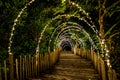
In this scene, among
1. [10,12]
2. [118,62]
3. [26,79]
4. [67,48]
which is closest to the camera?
[26,79]

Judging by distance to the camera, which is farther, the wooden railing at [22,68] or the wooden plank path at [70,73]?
the wooden plank path at [70,73]

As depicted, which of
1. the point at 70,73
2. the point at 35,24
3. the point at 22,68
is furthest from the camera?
the point at 35,24

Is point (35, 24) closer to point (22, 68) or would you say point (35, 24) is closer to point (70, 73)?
point (70, 73)

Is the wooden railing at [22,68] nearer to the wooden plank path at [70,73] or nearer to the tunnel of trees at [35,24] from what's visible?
the wooden plank path at [70,73]

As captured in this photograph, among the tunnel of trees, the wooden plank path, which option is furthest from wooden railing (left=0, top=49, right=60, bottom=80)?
the tunnel of trees

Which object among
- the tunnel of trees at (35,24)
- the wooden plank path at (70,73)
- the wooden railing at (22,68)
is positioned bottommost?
the wooden plank path at (70,73)

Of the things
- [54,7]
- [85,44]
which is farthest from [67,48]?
[54,7]

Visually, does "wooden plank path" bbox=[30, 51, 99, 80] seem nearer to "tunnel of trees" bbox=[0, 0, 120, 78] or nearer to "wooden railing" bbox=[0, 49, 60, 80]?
"wooden railing" bbox=[0, 49, 60, 80]

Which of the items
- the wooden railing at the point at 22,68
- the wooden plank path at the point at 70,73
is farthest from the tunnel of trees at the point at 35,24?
the wooden plank path at the point at 70,73

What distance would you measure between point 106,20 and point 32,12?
4.67 meters

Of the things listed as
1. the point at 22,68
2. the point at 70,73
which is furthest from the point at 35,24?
the point at 22,68

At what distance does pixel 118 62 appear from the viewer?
1362 centimetres

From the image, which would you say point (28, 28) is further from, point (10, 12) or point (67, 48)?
point (67, 48)

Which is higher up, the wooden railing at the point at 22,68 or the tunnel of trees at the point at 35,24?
the tunnel of trees at the point at 35,24
